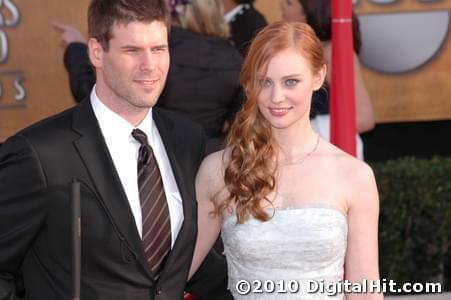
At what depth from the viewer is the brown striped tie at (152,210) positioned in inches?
156

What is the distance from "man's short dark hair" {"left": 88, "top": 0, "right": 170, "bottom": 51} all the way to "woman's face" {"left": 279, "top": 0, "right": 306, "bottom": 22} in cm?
333

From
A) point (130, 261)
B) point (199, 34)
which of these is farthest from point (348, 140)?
point (130, 261)

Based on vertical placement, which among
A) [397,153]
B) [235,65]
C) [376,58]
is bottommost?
[397,153]

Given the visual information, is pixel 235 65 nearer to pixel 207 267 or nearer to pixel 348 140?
pixel 348 140

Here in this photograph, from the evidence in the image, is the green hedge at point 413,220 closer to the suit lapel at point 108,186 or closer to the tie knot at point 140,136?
the tie knot at point 140,136

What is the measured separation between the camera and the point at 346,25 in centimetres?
618

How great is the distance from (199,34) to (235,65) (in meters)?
0.28

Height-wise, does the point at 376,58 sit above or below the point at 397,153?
above

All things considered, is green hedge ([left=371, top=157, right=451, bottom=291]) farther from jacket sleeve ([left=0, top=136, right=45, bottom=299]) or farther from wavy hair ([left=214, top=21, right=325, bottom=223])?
jacket sleeve ([left=0, top=136, right=45, bottom=299])

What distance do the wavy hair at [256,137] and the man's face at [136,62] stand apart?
0.46m

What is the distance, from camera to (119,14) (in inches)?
156

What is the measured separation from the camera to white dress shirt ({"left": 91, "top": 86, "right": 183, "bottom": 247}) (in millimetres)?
3992

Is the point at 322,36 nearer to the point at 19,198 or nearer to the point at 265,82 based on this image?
the point at 265,82

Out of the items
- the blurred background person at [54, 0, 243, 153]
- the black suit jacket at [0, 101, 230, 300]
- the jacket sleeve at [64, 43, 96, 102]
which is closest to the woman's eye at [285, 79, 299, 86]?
the black suit jacket at [0, 101, 230, 300]
